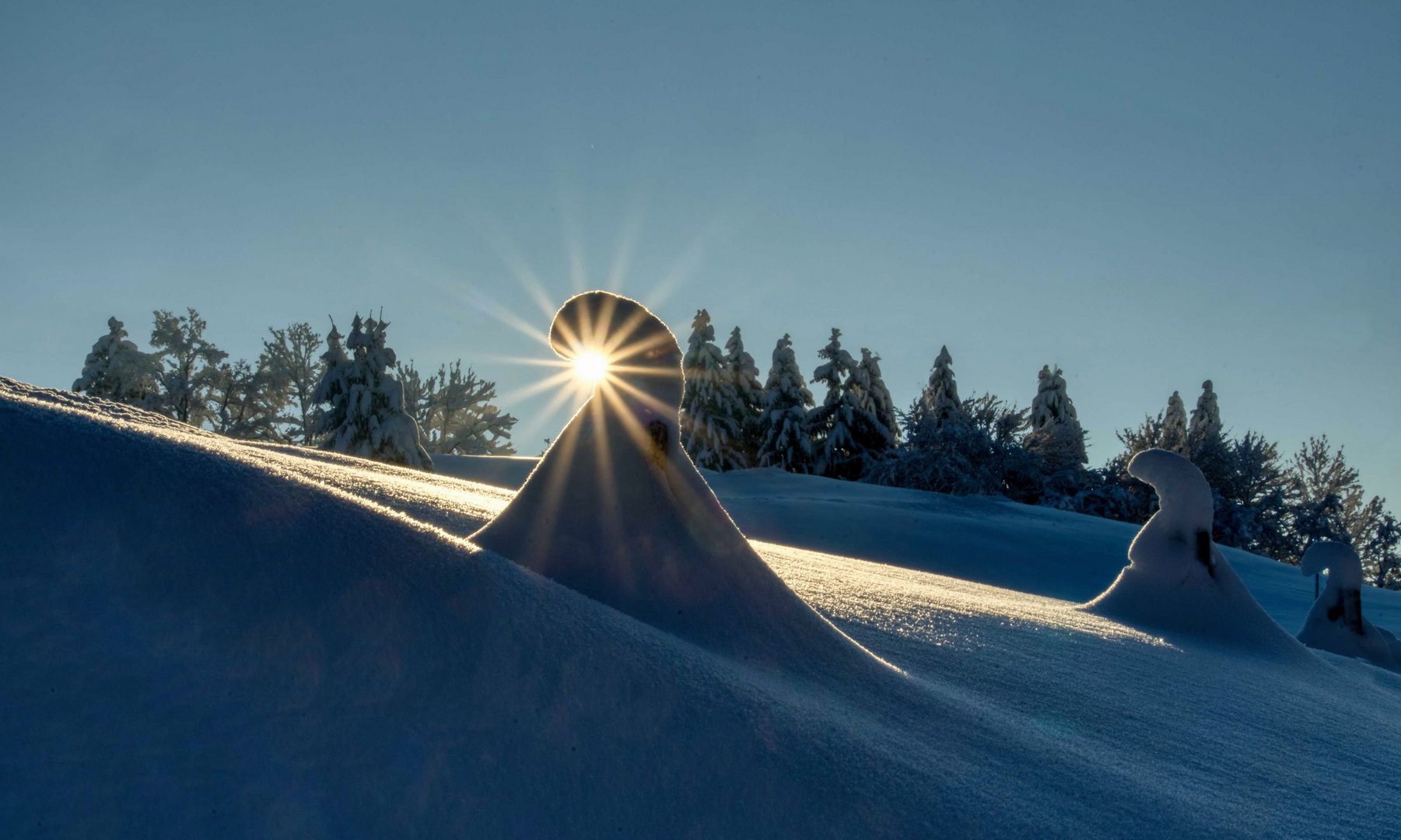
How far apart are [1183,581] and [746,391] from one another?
27.1 meters

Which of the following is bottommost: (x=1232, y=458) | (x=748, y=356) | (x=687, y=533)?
(x=687, y=533)

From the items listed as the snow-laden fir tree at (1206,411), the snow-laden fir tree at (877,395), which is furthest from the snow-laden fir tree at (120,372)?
the snow-laden fir tree at (1206,411)

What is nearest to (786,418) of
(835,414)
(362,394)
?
(835,414)

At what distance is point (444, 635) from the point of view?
185 cm

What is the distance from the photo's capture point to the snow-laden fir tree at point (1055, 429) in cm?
2516

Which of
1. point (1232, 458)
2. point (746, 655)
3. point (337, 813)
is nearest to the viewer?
point (337, 813)

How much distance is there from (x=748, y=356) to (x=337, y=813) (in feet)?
104

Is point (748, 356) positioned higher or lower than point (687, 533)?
higher

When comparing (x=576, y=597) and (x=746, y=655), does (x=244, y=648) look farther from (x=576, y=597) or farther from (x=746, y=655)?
(x=746, y=655)

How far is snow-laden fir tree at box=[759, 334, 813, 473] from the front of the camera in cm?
3056

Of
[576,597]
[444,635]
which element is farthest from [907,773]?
[444,635]

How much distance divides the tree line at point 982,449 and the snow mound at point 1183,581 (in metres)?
16.0

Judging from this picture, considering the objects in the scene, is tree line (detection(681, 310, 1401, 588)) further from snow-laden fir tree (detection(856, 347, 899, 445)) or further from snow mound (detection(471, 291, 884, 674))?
snow mound (detection(471, 291, 884, 674))

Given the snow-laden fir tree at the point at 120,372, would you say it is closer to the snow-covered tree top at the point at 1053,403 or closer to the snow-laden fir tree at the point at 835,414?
the snow-laden fir tree at the point at 835,414
